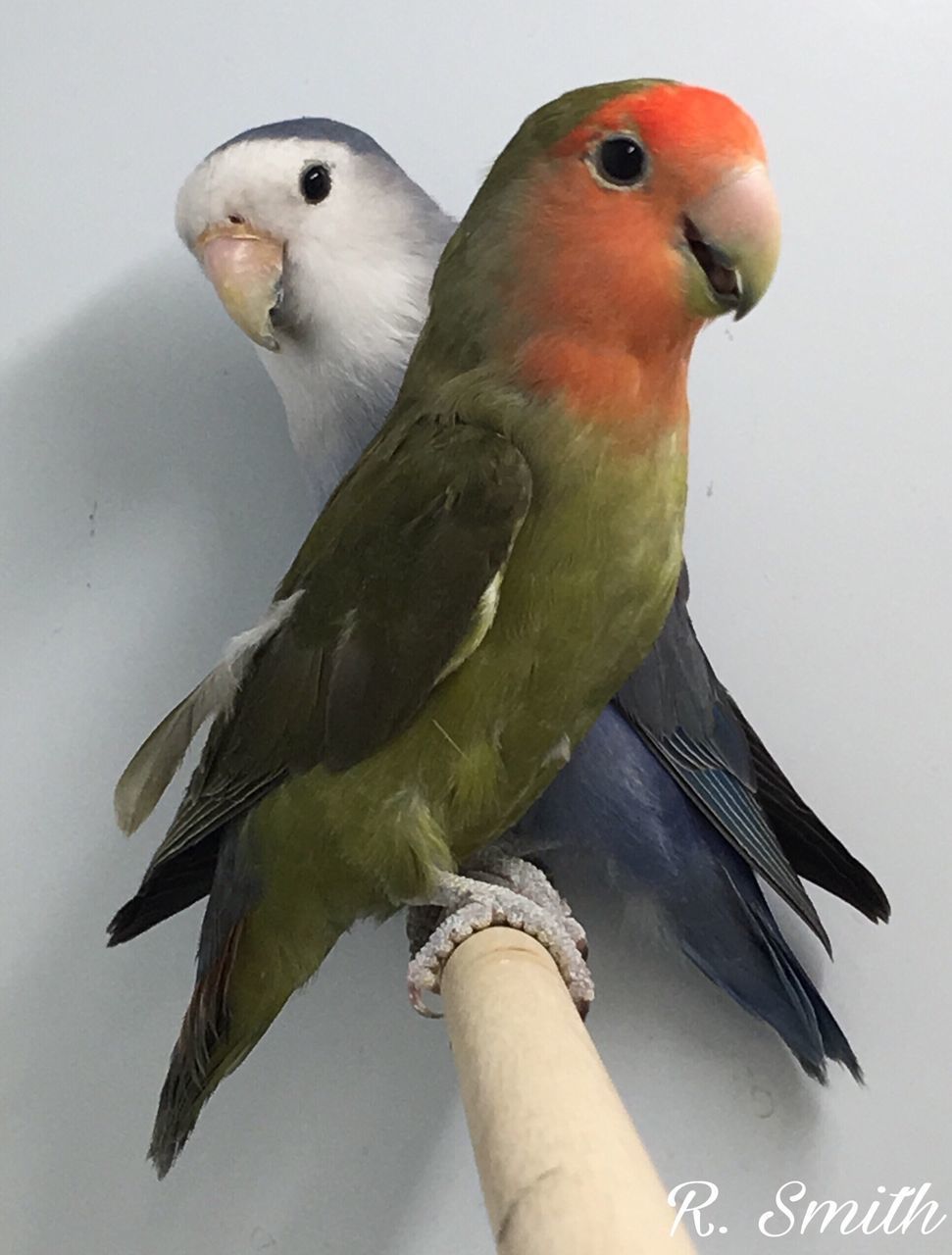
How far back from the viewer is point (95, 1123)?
3.01ft

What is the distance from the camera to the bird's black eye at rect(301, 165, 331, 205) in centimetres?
83

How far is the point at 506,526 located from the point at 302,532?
42 cm

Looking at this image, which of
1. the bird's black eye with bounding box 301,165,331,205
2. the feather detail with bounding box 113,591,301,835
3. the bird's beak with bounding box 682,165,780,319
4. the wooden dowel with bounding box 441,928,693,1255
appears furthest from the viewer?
the bird's black eye with bounding box 301,165,331,205

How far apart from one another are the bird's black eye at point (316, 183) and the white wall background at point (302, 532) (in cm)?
19

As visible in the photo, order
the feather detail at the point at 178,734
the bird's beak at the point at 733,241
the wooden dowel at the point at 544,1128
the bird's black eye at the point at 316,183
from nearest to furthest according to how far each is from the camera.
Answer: the wooden dowel at the point at 544,1128, the bird's beak at the point at 733,241, the feather detail at the point at 178,734, the bird's black eye at the point at 316,183

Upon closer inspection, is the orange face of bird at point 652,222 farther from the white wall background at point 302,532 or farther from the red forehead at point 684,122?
the white wall background at point 302,532

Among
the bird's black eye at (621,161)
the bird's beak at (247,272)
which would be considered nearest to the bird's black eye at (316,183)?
the bird's beak at (247,272)

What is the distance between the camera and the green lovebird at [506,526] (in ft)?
1.94

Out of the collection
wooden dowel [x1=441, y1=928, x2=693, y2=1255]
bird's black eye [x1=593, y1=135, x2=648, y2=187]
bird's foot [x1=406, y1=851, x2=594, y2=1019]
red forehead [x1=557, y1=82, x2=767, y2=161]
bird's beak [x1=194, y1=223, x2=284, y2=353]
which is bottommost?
bird's foot [x1=406, y1=851, x2=594, y2=1019]

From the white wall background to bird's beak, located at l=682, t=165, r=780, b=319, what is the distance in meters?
0.37
